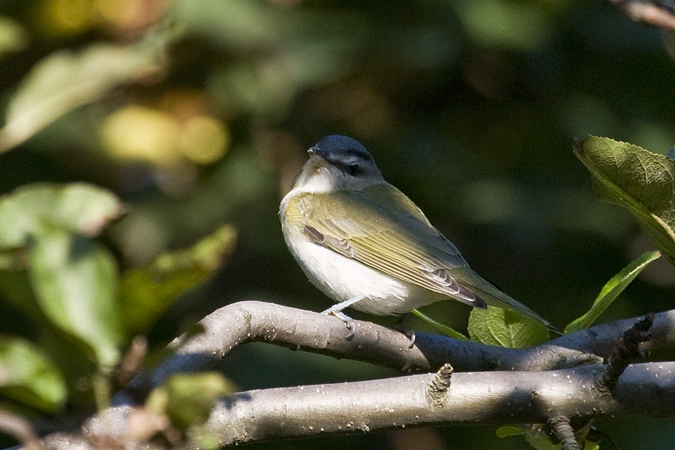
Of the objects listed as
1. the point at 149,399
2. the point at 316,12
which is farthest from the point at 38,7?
the point at 149,399

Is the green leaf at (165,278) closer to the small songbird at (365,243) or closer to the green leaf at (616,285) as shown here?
the green leaf at (616,285)

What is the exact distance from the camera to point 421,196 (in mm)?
4121

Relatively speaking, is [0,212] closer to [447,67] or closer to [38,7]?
[38,7]

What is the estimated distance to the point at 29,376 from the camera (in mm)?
820

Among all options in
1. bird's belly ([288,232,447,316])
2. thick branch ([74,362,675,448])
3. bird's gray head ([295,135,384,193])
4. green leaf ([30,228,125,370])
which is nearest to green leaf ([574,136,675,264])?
thick branch ([74,362,675,448])

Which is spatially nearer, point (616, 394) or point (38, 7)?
point (616, 394)

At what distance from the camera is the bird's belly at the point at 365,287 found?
3.37 metres

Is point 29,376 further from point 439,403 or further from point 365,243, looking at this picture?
point 365,243

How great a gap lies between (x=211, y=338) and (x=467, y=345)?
0.85m

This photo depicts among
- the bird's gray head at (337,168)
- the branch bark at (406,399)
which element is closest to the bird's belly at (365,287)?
the bird's gray head at (337,168)

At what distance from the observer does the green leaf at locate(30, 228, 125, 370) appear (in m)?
0.74

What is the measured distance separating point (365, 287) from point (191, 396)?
8.63 ft

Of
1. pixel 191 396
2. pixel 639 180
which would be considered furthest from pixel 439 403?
pixel 191 396

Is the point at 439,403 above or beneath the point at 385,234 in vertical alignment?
above
